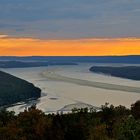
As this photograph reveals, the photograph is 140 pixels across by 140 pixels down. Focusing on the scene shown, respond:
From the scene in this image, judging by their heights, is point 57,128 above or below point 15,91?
above

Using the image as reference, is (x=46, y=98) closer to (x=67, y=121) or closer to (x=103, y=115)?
(x=103, y=115)

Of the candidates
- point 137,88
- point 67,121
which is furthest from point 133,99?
point 67,121

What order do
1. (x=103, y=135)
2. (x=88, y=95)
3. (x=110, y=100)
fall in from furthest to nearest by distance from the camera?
(x=88, y=95)
(x=110, y=100)
(x=103, y=135)

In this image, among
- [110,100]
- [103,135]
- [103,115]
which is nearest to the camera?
[103,135]

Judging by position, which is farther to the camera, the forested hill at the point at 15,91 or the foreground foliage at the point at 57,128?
the forested hill at the point at 15,91

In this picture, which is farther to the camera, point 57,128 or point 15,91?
point 15,91

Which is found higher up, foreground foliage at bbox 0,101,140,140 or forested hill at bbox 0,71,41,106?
foreground foliage at bbox 0,101,140,140

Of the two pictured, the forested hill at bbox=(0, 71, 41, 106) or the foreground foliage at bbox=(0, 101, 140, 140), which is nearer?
the foreground foliage at bbox=(0, 101, 140, 140)

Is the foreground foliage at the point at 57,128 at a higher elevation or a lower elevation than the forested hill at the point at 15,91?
higher
